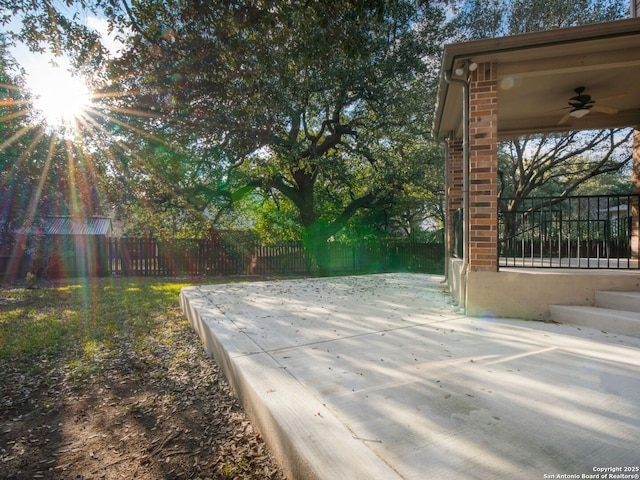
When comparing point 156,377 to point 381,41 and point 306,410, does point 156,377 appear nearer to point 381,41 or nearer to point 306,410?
point 306,410

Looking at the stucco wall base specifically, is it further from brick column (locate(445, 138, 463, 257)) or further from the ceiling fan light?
brick column (locate(445, 138, 463, 257))

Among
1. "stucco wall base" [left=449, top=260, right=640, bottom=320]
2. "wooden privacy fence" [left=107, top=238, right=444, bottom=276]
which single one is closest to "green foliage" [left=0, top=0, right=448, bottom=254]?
"wooden privacy fence" [left=107, top=238, right=444, bottom=276]

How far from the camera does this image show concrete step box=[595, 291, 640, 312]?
311cm

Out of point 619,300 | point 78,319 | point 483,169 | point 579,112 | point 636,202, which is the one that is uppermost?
point 579,112

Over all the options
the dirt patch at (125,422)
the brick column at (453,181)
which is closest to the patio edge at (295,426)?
the dirt patch at (125,422)

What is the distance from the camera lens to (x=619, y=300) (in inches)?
126

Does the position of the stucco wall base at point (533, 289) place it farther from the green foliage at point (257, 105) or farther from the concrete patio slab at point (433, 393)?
the green foliage at point (257, 105)

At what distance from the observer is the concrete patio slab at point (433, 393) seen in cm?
137

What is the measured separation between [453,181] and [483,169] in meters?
2.44

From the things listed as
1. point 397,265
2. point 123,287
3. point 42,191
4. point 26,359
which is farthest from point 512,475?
point 397,265

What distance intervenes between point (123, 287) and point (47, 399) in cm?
698

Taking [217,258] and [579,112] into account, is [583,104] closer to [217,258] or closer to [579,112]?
[579,112]

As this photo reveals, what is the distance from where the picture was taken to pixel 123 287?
8883 mm

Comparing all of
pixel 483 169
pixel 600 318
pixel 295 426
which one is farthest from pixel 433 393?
pixel 483 169
